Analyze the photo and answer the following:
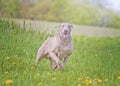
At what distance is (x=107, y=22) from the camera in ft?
23.6

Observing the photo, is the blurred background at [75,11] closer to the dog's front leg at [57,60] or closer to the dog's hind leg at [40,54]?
the dog's hind leg at [40,54]

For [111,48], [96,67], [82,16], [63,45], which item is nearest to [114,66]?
[96,67]

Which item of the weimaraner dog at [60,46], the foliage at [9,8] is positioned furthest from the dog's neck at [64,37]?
the foliage at [9,8]

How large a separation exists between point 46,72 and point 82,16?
239cm

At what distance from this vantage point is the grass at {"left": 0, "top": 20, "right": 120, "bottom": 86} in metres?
4.38

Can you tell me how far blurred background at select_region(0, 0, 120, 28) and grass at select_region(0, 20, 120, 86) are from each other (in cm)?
38

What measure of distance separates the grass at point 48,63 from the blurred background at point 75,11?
0.38 m

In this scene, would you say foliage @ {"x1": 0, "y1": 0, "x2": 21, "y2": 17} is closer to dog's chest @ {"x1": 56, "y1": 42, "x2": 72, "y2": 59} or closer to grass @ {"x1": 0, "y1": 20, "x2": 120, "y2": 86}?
grass @ {"x1": 0, "y1": 20, "x2": 120, "y2": 86}

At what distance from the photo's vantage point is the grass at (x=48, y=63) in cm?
438

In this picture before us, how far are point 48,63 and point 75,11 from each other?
2063mm

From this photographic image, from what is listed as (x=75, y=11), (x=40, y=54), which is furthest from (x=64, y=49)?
(x=75, y=11)

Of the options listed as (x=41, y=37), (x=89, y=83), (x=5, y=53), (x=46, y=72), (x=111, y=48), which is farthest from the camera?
(x=111, y=48)

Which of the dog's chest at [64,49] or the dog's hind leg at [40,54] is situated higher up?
the dog's chest at [64,49]

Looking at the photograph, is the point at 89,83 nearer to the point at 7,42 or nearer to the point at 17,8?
the point at 7,42
